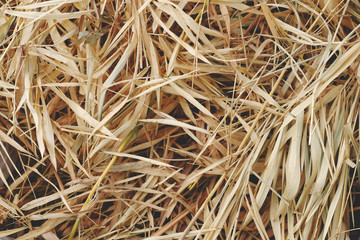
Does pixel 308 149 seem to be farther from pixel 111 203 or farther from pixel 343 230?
pixel 111 203

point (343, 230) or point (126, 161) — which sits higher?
point (126, 161)

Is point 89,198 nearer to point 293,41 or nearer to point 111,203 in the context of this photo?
point 111,203

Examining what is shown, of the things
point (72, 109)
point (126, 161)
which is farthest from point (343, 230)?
point (72, 109)

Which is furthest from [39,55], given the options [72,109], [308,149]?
[308,149]

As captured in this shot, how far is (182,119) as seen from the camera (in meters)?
0.83

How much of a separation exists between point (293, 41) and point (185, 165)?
27cm

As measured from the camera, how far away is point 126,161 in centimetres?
82

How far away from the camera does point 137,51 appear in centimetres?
78

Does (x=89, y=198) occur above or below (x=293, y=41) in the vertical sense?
below

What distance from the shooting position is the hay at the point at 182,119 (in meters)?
0.75

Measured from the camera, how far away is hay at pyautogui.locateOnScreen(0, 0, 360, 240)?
0.75 m

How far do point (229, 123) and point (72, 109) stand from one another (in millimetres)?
265

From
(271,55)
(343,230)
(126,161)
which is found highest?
(271,55)

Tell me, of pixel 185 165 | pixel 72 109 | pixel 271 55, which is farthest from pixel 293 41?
pixel 72 109
